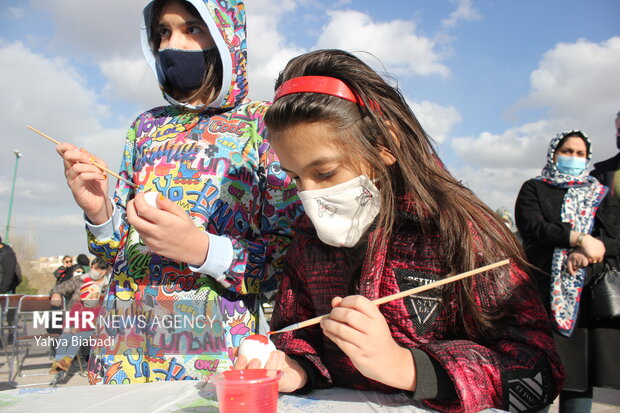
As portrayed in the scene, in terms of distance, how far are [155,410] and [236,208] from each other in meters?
0.78

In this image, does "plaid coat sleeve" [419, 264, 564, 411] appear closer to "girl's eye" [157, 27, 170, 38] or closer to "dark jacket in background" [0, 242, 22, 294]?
"girl's eye" [157, 27, 170, 38]

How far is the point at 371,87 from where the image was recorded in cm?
153

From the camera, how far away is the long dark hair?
1288 mm

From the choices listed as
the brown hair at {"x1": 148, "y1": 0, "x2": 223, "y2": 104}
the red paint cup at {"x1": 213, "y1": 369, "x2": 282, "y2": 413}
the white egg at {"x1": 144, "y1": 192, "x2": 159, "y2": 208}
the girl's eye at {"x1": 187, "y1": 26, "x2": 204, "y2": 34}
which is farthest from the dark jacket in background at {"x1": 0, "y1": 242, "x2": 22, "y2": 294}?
the red paint cup at {"x1": 213, "y1": 369, "x2": 282, "y2": 413}

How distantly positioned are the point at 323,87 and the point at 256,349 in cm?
81

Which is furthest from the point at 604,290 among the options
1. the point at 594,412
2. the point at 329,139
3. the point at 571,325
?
the point at 329,139

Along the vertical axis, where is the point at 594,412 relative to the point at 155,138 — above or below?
below

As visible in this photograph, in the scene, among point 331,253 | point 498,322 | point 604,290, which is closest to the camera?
point 498,322

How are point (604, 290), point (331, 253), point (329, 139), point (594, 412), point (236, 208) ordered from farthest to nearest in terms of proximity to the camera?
point (594, 412) → point (604, 290) → point (236, 208) → point (331, 253) → point (329, 139)

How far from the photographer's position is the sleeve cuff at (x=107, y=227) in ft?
5.86

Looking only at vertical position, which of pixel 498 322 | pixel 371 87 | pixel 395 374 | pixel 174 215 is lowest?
pixel 395 374

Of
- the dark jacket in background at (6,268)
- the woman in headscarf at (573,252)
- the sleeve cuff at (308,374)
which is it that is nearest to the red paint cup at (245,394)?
the sleeve cuff at (308,374)

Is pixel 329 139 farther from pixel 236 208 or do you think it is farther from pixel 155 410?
pixel 155 410

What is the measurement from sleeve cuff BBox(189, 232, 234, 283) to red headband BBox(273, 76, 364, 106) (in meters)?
0.54
